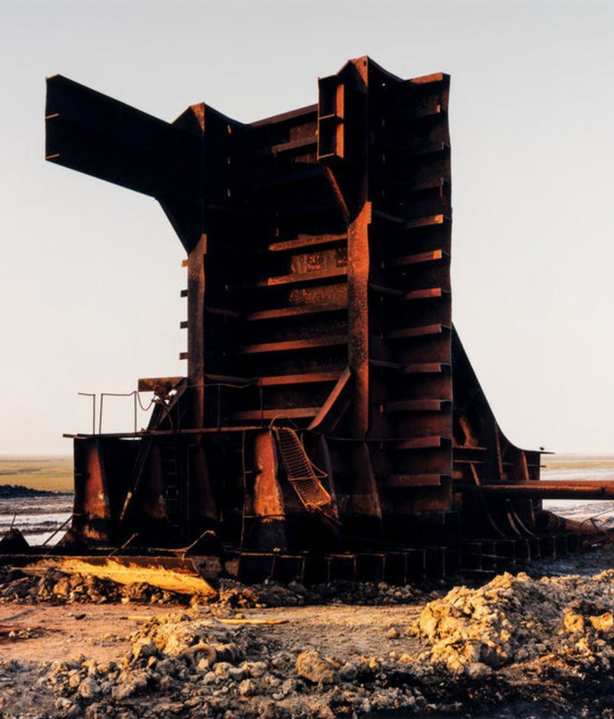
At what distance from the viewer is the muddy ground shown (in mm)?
7453

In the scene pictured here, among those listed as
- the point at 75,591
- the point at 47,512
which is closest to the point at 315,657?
the point at 75,591

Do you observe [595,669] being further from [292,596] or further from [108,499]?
[108,499]

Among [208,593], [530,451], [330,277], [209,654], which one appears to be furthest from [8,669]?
[530,451]

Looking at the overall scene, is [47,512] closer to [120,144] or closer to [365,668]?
[120,144]

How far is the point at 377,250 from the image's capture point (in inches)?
593

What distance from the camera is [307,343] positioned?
51.1 feet

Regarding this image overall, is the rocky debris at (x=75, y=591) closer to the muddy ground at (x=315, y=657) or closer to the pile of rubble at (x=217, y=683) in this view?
the muddy ground at (x=315, y=657)

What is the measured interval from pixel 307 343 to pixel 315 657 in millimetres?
7933

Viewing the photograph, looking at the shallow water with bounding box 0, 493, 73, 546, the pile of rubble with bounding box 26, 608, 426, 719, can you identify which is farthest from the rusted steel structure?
the shallow water with bounding box 0, 493, 73, 546

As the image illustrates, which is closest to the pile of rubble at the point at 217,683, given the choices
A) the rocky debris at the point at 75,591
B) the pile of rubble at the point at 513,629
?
the pile of rubble at the point at 513,629

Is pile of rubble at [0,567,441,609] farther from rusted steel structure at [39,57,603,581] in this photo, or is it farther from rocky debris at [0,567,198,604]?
rusted steel structure at [39,57,603,581]

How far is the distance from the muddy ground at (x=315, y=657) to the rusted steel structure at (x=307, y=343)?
230 cm

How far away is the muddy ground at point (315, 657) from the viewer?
745cm

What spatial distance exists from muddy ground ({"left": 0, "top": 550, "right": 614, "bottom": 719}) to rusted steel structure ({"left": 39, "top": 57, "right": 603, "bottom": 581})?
230 centimetres
